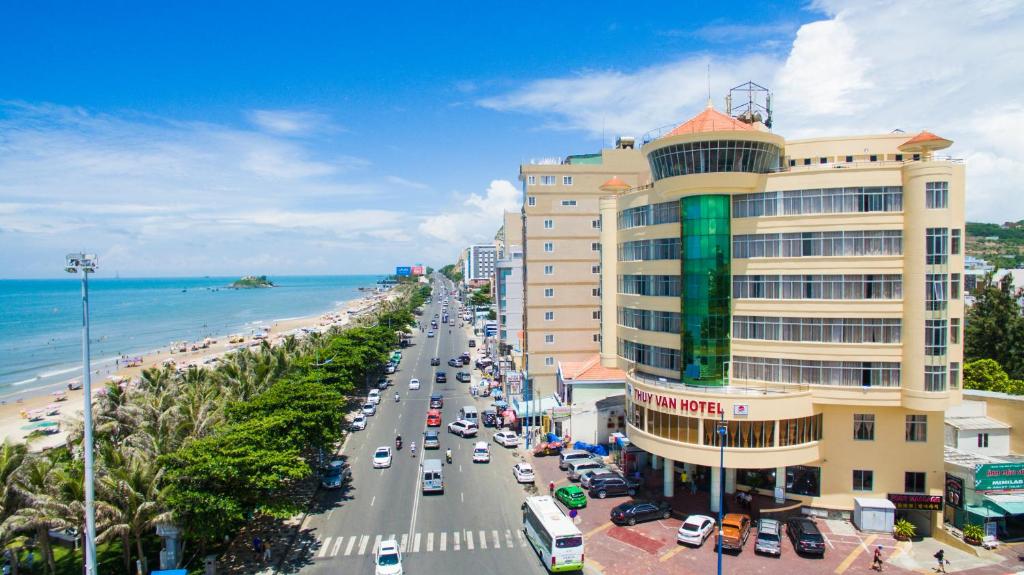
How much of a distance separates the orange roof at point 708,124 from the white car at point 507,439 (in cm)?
3217

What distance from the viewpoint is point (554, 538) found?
3153 centimetres

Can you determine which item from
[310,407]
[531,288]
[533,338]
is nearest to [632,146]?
[531,288]

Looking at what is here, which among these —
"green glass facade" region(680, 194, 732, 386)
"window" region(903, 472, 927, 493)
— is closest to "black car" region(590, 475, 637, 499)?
"green glass facade" region(680, 194, 732, 386)

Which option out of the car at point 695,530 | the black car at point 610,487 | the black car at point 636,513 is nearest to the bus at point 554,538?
the black car at point 636,513

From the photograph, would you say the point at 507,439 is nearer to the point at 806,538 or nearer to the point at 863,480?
the point at 806,538

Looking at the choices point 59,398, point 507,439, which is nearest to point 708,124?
point 507,439

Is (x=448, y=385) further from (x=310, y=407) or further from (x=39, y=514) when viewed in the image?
(x=39, y=514)

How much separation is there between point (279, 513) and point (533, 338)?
43.3 m

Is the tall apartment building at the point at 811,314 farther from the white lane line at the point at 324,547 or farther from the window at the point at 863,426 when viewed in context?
the white lane line at the point at 324,547

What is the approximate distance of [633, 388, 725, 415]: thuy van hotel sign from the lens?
1522 inches

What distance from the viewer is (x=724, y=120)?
43.4m

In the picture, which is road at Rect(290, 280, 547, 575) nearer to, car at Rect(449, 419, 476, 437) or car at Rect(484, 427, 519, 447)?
car at Rect(484, 427, 519, 447)

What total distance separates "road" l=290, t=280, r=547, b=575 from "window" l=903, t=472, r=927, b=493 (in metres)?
25.6

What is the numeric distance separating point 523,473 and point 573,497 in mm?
6903
